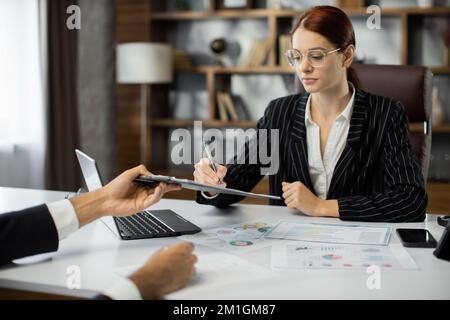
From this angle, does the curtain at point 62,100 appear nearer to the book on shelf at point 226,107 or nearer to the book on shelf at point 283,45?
the book on shelf at point 226,107

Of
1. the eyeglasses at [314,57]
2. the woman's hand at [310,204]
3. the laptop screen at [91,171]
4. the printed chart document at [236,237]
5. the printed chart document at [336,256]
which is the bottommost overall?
the printed chart document at [236,237]

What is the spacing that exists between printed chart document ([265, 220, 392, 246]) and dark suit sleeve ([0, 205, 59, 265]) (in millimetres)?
546

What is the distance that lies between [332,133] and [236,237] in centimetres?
69

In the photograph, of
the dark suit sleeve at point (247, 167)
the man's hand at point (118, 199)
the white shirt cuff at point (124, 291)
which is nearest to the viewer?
the white shirt cuff at point (124, 291)

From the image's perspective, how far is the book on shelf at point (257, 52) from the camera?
14.2 feet

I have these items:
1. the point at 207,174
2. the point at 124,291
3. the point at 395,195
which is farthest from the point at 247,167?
the point at 124,291

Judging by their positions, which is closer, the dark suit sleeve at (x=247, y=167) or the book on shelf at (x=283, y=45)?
the dark suit sleeve at (x=247, y=167)

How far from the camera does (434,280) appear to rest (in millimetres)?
1182

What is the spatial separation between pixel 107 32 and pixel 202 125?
103cm

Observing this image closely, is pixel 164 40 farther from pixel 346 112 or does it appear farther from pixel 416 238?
pixel 416 238

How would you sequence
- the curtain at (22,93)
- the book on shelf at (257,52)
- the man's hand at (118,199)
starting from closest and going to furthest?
the man's hand at (118,199) < the curtain at (22,93) < the book on shelf at (257,52)

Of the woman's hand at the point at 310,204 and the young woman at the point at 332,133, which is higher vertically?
the young woman at the point at 332,133

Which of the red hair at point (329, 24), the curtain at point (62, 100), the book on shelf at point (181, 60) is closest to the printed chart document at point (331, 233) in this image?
the red hair at point (329, 24)
